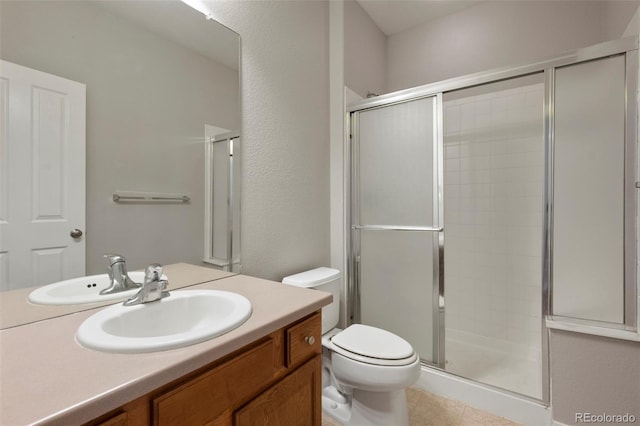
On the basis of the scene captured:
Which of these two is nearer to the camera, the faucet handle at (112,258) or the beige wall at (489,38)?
the faucet handle at (112,258)

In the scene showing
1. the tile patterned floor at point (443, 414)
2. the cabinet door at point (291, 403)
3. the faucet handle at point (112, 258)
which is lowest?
the tile patterned floor at point (443, 414)

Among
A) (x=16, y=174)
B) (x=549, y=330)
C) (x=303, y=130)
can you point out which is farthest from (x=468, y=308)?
(x=16, y=174)

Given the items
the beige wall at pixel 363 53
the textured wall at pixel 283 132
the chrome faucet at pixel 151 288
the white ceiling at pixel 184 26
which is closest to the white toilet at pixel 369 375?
the textured wall at pixel 283 132

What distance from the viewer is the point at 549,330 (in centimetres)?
143

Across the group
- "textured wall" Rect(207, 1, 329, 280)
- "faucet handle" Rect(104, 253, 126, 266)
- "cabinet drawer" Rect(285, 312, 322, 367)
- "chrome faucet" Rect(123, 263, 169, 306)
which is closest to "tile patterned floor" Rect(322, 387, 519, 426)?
"cabinet drawer" Rect(285, 312, 322, 367)

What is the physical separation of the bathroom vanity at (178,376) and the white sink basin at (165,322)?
0.07 feet

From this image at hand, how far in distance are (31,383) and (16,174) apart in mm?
572

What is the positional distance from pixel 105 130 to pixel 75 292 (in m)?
0.53

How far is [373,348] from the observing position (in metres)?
1.45

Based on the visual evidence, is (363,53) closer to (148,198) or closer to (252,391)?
(148,198)

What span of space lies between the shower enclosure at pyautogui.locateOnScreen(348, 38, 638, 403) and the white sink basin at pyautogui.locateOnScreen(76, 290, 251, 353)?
1.29 meters

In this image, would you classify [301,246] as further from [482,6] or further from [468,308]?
[482,6]

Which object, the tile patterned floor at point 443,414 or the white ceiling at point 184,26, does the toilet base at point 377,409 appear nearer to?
the tile patterned floor at point 443,414

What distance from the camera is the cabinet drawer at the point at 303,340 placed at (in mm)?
927
